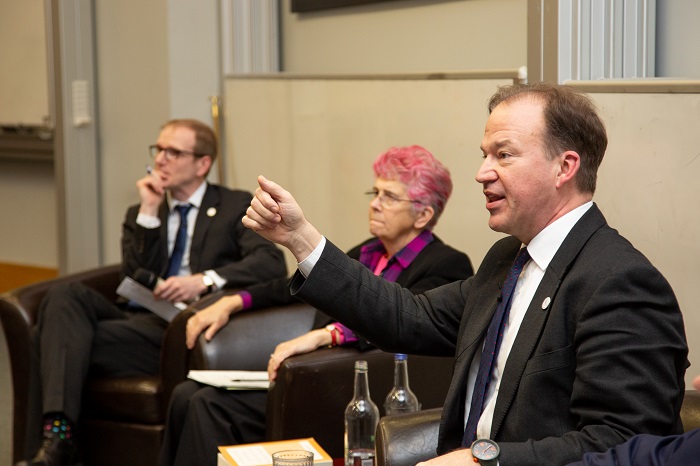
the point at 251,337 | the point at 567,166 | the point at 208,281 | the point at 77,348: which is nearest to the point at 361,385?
the point at 251,337

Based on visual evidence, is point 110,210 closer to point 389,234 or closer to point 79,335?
point 79,335

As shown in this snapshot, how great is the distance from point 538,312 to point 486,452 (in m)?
0.31

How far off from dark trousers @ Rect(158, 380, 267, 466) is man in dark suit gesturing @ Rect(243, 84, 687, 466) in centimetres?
113

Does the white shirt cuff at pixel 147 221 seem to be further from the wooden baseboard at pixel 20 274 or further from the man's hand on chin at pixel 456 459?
the wooden baseboard at pixel 20 274

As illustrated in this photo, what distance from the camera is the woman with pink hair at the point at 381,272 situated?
126 inches

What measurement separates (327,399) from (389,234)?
0.58 meters

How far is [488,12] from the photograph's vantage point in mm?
4047

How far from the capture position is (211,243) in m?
4.19

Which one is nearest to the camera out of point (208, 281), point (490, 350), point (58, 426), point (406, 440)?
point (490, 350)

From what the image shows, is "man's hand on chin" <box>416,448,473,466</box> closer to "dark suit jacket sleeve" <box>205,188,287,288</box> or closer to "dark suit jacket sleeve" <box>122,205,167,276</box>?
"dark suit jacket sleeve" <box>205,188,287,288</box>

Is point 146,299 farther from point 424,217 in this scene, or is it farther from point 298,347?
point 424,217

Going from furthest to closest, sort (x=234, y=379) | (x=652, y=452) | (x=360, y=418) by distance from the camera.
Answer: (x=234, y=379) → (x=360, y=418) → (x=652, y=452)

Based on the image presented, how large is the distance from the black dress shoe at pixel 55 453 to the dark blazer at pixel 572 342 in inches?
71.8

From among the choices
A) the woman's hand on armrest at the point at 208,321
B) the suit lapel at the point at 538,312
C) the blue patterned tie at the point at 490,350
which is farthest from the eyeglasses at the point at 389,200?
the suit lapel at the point at 538,312
